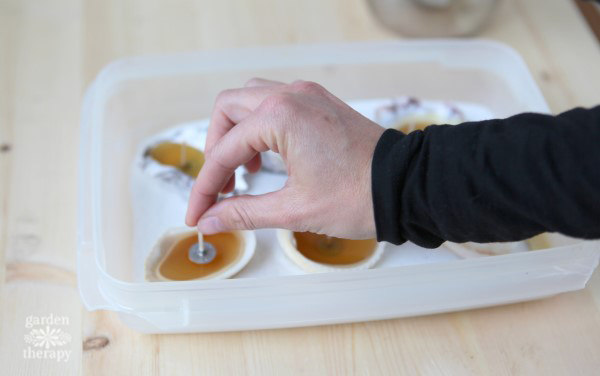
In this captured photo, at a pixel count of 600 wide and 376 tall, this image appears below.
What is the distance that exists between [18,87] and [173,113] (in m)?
0.20

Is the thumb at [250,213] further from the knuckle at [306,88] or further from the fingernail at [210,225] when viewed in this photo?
the knuckle at [306,88]

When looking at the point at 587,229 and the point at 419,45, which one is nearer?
the point at 587,229

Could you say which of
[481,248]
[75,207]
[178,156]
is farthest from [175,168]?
[481,248]

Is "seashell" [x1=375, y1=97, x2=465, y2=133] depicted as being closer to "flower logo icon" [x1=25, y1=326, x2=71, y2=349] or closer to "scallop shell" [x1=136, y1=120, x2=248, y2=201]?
"scallop shell" [x1=136, y1=120, x2=248, y2=201]

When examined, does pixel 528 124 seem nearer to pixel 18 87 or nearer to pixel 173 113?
Result: pixel 173 113

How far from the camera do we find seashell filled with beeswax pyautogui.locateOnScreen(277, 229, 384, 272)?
709 mm

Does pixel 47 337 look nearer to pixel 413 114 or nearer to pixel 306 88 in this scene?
pixel 306 88

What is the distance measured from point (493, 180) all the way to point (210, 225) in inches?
10.6

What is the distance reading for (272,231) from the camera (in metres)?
0.76

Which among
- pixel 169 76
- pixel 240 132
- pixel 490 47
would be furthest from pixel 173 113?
pixel 490 47

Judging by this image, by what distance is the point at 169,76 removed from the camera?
2.75 ft

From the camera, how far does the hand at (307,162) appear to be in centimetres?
55

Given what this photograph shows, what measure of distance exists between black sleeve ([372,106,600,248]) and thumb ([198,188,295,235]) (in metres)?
0.09

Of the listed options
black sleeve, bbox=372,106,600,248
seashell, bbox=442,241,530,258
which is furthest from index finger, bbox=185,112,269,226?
seashell, bbox=442,241,530,258
